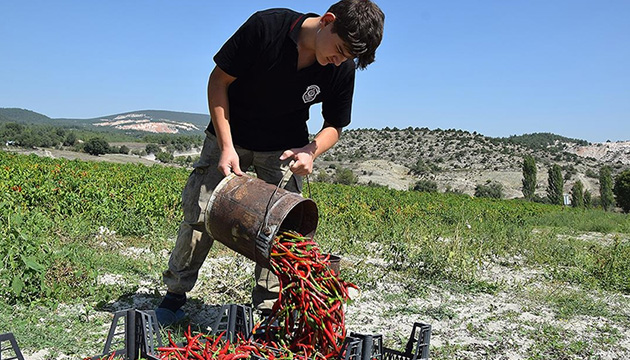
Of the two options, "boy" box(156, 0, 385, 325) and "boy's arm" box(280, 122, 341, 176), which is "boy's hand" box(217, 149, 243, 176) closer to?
"boy" box(156, 0, 385, 325)

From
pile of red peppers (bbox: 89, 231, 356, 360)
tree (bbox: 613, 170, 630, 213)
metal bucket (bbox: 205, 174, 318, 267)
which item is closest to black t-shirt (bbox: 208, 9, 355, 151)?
metal bucket (bbox: 205, 174, 318, 267)

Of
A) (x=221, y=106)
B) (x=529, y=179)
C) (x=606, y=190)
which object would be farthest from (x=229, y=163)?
(x=606, y=190)

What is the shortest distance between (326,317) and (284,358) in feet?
0.88

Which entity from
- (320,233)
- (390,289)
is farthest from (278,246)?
(320,233)

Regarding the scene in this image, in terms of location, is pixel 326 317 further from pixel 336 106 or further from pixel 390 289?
pixel 390 289

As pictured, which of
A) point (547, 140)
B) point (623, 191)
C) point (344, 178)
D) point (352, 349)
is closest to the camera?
point (352, 349)

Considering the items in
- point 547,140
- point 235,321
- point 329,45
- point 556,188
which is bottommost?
point 235,321

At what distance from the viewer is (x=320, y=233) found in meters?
7.84

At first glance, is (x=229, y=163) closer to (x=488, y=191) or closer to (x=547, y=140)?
(x=488, y=191)

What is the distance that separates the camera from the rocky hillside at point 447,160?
182ft

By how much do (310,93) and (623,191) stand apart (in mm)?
46857

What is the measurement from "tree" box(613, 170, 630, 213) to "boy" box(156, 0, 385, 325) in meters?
46.1

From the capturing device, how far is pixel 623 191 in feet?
141

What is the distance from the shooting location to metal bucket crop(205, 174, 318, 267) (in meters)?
2.51
